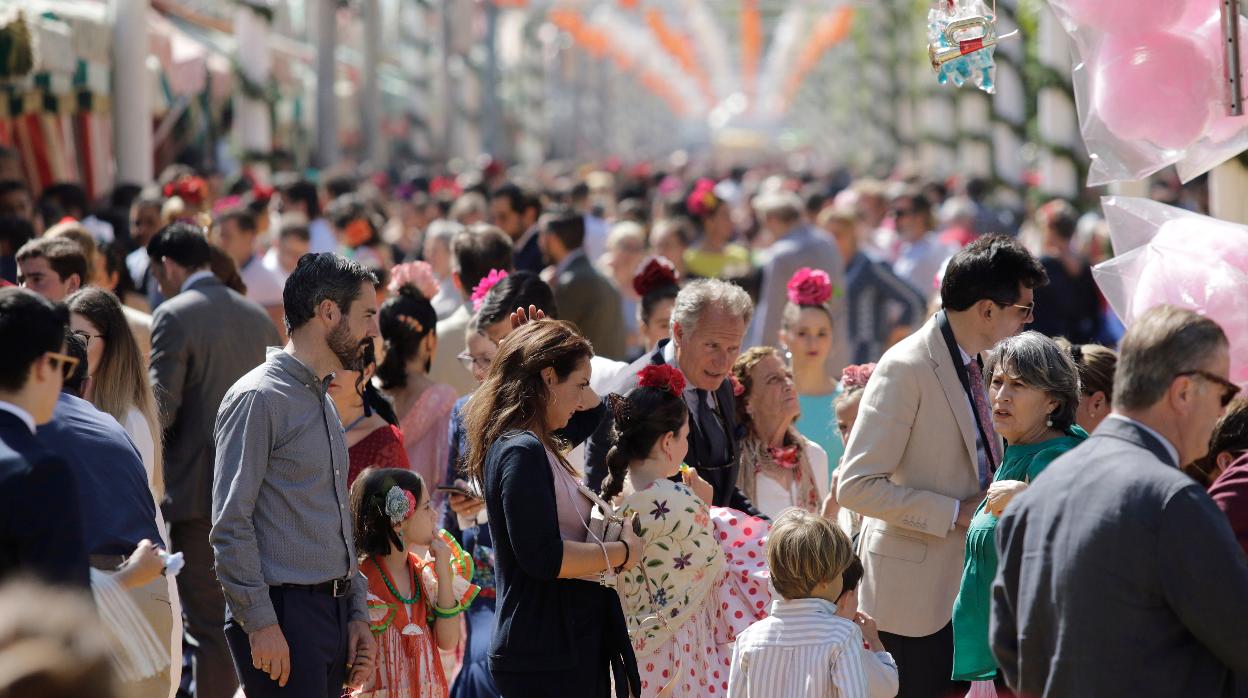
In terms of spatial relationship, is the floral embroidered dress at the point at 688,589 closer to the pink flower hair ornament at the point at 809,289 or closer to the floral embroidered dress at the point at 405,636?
the floral embroidered dress at the point at 405,636

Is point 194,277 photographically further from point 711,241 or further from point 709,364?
point 711,241

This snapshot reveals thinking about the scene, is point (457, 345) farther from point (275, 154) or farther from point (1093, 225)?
point (275, 154)

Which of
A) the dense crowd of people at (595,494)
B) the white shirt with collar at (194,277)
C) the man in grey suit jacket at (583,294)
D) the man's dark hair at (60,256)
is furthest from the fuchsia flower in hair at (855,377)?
the man's dark hair at (60,256)

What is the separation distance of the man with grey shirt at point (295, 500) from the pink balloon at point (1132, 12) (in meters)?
2.28

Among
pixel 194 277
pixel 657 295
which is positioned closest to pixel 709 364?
pixel 657 295

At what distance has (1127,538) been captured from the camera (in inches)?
135

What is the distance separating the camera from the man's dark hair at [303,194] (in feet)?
40.5

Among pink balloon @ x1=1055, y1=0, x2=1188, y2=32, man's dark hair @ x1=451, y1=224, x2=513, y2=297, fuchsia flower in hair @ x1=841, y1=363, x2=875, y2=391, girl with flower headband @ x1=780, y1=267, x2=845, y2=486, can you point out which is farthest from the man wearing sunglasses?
girl with flower headband @ x1=780, y1=267, x2=845, y2=486

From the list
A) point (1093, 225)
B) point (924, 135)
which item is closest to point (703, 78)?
point (924, 135)

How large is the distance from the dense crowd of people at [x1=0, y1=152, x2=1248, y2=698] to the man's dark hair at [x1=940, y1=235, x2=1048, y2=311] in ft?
0.04

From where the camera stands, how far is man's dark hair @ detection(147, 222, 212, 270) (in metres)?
7.00

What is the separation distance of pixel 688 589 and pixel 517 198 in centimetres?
546

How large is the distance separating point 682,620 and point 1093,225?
1052 centimetres

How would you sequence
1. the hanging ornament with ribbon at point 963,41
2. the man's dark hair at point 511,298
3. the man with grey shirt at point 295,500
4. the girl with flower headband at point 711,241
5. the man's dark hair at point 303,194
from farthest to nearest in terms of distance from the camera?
the girl with flower headband at point 711,241 → the man's dark hair at point 303,194 → the man's dark hair at point 511,298 → the hanging ornament with ribbon at point 963,41 → the man with grey shirt at point 295,500
